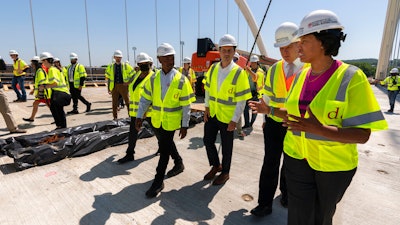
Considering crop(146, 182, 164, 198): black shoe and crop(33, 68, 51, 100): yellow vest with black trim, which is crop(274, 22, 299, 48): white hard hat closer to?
→ crop(146, 182, 164, 198): black shoe

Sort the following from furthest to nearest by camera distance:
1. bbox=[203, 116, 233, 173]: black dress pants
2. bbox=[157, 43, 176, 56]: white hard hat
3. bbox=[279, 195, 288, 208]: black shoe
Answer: bbox=[203, 116, 233, 173]: black dress pants < bbox=[157, 43, 176, 56]: white hard hat < bbox=[279, 195, 288, 208]: black shoe

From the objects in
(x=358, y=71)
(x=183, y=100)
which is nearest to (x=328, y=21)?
(x=358, y=71)

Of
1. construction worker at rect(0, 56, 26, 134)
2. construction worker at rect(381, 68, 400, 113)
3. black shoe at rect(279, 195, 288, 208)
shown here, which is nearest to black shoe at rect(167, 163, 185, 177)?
black shoe at rect(279, 195, 288, 208)

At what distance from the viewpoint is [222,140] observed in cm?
335

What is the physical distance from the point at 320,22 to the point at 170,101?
2012mm

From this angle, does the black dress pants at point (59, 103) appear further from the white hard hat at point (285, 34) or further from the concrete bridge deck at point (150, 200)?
the white hard hat at point (285, 34)

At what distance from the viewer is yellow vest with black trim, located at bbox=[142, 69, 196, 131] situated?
3062mm

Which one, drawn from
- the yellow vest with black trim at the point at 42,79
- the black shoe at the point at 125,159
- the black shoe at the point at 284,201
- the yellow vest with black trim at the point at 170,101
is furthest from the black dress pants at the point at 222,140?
the yellow vest with black trim at the point at 42,79

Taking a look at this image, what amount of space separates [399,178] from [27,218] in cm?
492

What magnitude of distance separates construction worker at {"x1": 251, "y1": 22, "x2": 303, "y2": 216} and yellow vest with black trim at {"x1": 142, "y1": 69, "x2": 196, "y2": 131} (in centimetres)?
104

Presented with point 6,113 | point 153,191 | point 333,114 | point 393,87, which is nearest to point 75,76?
point 6,113

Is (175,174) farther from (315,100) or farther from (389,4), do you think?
(389,4)

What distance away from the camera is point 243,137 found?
5.70 meters

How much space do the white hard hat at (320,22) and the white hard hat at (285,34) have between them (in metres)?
0.95
